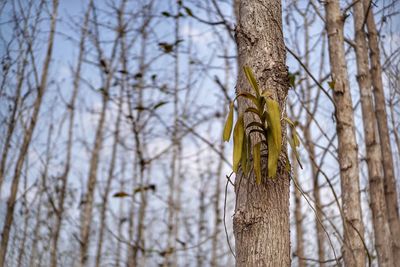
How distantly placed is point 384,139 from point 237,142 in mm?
2633

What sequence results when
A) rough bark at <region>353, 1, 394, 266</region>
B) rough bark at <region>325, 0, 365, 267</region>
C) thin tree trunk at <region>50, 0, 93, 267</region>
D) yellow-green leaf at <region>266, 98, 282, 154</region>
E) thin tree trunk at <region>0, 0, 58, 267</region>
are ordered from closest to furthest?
yellow-green leaf at <region>266, 98, 282, 154</region>
rough bark at <region>325, 0, 365, 267</region>
rough bark at <region>353, 1, 394, 266</region>
thin tree trunk at <region>0, 0, 58, 267</region>
thin tree trunk at <region>50, 0, 93, 267</region>

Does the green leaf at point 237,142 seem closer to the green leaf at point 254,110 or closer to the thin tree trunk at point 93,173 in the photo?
the green leaf at point 254,110

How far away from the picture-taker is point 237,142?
1.09 metres

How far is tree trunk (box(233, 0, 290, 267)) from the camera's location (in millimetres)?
1031

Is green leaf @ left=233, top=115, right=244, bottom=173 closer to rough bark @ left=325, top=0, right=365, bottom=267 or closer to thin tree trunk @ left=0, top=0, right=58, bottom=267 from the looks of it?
rough bark @ left=325, top=0, right=365, bottom=267

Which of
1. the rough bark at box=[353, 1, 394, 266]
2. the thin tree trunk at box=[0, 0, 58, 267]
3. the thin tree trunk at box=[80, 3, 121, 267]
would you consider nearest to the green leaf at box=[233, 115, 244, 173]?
the rough bark at box=[353, 1, 394, 266]

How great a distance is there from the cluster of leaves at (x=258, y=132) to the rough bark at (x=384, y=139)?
2512 millimetres

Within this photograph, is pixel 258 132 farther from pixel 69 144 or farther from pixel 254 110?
pixel 69 144

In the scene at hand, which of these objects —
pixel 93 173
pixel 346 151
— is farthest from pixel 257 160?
pixel 93 173

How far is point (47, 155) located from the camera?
662 cm

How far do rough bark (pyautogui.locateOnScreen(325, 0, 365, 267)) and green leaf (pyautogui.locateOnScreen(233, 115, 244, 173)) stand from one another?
1.20m

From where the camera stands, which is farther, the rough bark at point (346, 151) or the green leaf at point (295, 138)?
the rough bark at point (346, 151)

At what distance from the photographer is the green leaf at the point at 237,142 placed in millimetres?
1085

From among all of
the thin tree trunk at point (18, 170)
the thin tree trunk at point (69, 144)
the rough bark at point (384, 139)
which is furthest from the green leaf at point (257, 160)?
the thin tree trunk at point (69, 144)
